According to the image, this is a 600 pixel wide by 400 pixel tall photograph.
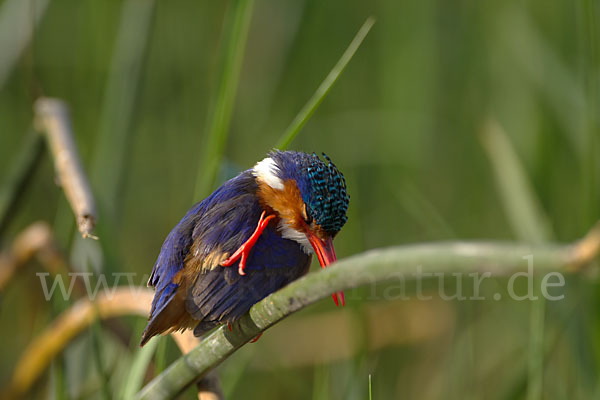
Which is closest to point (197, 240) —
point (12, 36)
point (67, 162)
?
point (67, 162)

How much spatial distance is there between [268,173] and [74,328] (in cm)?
88

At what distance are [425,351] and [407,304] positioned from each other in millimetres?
270

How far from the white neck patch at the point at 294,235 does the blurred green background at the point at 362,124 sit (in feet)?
6.75

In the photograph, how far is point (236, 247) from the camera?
102 centimetres

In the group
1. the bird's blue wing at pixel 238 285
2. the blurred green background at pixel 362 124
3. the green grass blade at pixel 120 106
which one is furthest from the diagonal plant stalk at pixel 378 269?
the blurred green background at pixel 362 124

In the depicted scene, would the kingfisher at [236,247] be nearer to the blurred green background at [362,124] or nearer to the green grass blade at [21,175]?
the green grass blade at [21,175]

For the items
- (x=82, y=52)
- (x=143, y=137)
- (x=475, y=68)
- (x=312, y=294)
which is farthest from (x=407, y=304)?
(x=312, y=294)

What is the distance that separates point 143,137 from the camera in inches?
165

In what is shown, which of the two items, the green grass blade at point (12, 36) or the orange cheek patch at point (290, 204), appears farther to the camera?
the green grass blade at point (12, 36)

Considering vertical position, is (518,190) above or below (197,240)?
below

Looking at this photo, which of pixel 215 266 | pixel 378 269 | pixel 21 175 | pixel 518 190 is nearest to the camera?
pixel 378 269

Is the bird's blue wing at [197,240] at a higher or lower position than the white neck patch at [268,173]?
lower

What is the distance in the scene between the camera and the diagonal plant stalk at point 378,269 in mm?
553

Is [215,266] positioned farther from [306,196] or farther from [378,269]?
[378,269]
